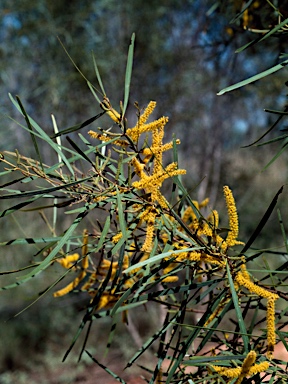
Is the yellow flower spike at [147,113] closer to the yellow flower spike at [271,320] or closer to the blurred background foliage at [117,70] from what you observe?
the yellow flower spike at [271,320]

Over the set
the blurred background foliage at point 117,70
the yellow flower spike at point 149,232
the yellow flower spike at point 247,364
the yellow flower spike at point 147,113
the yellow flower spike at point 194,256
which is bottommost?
the yellow flower spike at point 247,364

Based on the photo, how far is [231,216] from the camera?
0.32 meters

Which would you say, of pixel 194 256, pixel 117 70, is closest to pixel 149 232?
pixel 194 256

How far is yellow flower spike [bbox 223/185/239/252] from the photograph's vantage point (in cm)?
31

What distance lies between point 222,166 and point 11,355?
2.09 metres

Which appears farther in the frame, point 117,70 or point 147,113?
point 117,70

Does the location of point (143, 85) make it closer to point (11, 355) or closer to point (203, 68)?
point (203, 68)

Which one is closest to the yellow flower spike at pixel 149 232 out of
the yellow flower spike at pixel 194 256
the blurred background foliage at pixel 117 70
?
the yellow flower spike at pixel 194 256

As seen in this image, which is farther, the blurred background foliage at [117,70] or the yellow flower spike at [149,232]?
the blurred background foliage at [117,70]

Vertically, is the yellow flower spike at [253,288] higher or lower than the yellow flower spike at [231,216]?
lower

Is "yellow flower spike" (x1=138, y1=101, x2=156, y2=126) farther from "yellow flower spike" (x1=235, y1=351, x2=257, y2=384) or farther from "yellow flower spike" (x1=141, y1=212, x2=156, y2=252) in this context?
"yellow flower spike" (x1=235, y1=351, x2=257, y2=384)

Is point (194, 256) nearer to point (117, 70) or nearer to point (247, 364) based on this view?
point (247, 364)

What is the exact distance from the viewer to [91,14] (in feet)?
9.79

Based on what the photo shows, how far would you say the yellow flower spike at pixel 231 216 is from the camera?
1.02ft
